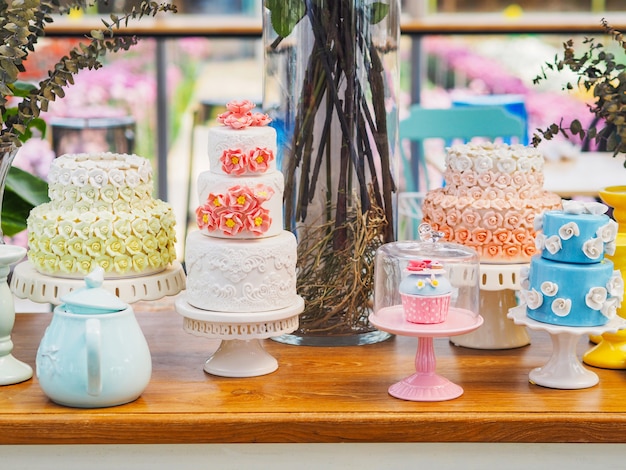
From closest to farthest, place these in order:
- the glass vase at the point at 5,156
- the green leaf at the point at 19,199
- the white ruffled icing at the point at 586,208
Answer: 1. the white ruffled icing at the point at 586,208
2. the glass vase at the point at 5,156
3. the green leaf at the point at 19,199

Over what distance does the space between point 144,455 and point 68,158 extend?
0.41m

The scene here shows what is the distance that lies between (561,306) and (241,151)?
412 millimetres

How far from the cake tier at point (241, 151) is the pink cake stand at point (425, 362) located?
9.0 inches

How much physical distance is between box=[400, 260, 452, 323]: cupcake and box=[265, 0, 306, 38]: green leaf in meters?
0.44

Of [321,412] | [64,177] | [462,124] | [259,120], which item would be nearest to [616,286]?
[321,412]

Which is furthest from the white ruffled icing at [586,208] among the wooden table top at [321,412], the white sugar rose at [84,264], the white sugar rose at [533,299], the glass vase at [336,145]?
the white sugar rose at [84,264]

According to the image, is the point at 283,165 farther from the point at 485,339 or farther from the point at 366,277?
the point at 485,339

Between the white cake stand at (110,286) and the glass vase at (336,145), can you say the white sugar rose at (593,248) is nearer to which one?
the glass vase at (336,145)

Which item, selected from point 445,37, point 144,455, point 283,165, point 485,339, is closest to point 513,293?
point 485,339

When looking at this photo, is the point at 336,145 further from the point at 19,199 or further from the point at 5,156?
the point at 19,199

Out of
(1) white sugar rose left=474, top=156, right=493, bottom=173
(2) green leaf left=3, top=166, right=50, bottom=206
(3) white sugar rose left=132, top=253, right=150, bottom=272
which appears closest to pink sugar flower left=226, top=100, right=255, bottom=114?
(3) white sugar rose left=132, top=253, right=150, bottom=272

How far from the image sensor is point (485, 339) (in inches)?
52.4

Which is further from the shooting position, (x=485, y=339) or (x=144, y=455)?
(x=485, y=339)

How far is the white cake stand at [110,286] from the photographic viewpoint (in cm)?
121
